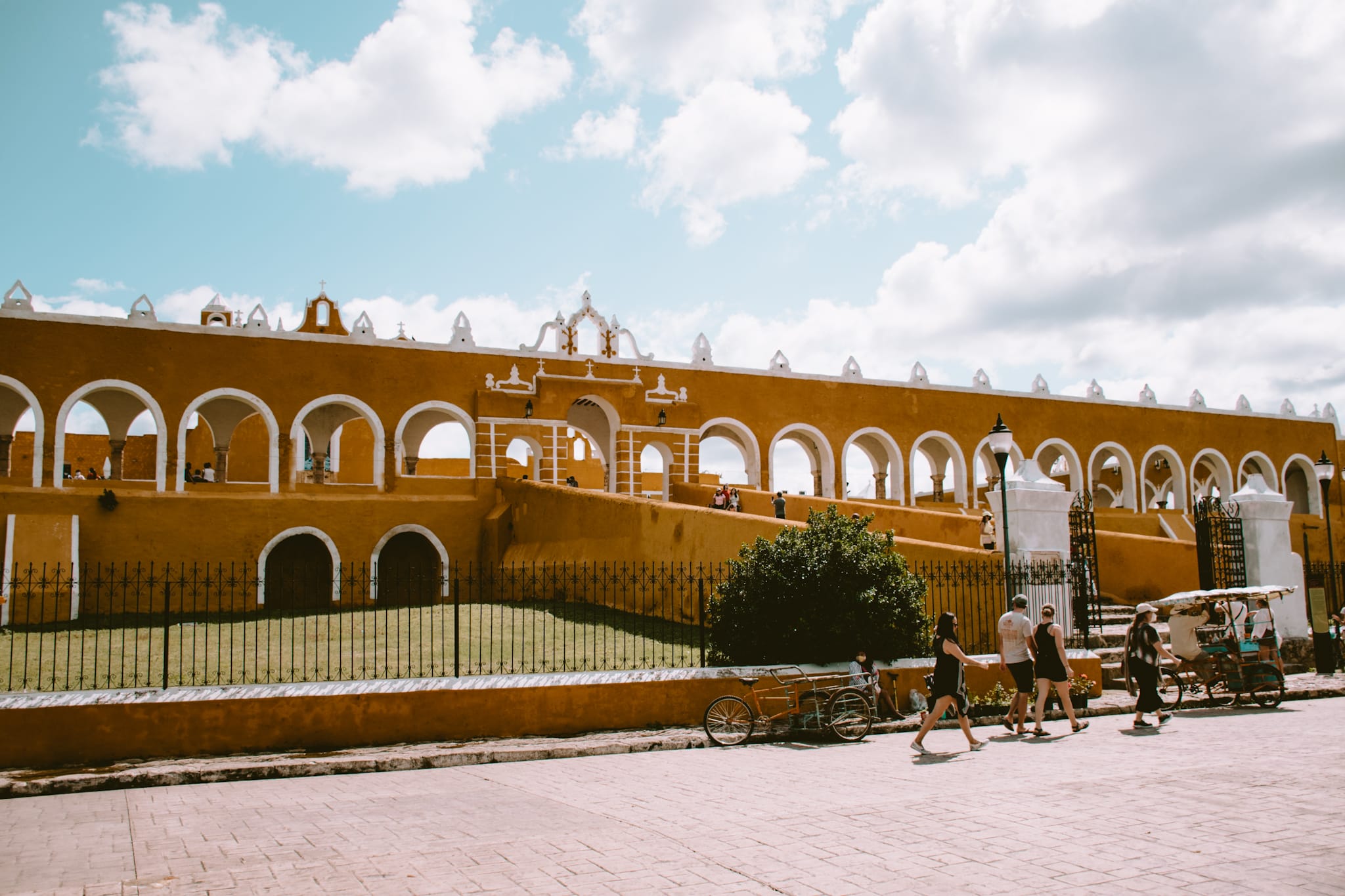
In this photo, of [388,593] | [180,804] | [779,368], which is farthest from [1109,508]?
[180,804]

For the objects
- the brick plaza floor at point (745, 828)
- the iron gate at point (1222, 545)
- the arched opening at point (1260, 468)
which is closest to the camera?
the brick plaza floor at point (745, 828)

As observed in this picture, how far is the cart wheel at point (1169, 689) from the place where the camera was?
30.7 ft

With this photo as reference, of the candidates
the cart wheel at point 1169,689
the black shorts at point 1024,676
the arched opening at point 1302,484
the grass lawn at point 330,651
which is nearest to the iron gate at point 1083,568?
the cart wheel at point 1169,689

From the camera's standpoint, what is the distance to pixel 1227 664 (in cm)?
938

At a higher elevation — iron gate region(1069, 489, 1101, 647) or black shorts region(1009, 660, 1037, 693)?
iron gate region(1069, 489, 1101, 647)

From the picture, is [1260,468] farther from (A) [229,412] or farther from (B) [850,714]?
(A) [229,412]

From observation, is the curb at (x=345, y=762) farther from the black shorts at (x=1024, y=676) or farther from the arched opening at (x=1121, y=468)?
the arched opening at (x=1121, y=468)

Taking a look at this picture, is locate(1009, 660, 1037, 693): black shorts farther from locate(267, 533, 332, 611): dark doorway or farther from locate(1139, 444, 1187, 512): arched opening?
locate(1139, 444, 1187, 512): arched opening

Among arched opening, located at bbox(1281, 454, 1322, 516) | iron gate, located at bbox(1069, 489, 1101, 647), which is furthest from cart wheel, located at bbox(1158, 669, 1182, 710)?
arched opening, located at bbox(1281, 454, 1322, 516)

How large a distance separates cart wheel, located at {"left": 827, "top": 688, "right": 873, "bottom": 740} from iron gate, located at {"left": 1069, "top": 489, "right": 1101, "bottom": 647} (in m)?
3.49

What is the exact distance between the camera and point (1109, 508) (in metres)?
26.2

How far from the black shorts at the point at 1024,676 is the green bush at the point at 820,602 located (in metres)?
1.20

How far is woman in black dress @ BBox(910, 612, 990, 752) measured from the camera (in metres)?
7.42

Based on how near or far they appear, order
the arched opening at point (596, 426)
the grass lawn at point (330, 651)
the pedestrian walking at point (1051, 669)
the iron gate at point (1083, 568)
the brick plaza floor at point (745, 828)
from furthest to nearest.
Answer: the arched opening at point (596, 426) → the iron gate at point (1083, 568) → the grass lawn at point (330, 651) → the pedestrian walking at point (1051, 669) → the brick plaza floor at point (745, 828)
